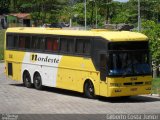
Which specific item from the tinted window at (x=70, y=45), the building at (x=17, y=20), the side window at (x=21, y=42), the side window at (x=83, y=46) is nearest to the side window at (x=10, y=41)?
the side window at (x=21, y=42)

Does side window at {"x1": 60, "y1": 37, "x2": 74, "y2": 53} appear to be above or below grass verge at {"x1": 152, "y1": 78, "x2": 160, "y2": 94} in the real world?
above

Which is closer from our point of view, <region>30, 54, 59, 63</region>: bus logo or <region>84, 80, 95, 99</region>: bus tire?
<region>84, 80, 95, 99</region>: bus tire

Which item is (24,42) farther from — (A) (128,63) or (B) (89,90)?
(A) (128,63)

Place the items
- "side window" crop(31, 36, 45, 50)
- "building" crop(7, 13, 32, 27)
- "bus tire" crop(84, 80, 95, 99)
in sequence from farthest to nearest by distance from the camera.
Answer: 1. "building" crop(7, 13, 32, 27)
2. "side window" crop(31, 36, 45, 50)
3. "bus tire" crop(84, 80, 95, 99)

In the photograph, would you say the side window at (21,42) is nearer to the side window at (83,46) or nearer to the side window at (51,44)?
the side window at (51,44)

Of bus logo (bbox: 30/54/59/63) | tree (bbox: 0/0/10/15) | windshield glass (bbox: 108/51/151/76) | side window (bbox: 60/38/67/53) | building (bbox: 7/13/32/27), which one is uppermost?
side window (bbox: 60/38/67/53)

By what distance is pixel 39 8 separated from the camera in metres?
101

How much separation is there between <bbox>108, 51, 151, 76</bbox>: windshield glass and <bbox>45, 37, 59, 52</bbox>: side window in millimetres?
4440

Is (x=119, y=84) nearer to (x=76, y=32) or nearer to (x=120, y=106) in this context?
(x=120, y=106)

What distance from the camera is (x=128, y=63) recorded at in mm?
21188

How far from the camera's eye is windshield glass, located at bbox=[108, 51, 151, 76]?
822 inches

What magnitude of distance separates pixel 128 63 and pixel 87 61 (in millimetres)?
1884

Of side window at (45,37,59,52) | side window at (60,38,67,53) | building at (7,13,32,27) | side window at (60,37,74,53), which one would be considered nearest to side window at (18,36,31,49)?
side window at (45,37,59,52)

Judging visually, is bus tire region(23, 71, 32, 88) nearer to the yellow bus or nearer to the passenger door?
the yellow bus
